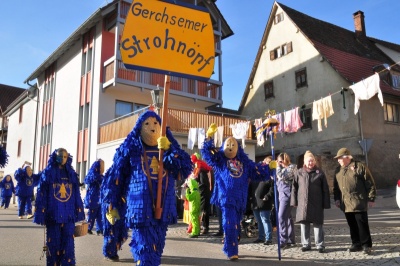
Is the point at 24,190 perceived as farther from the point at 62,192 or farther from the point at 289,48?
the point at 289,48

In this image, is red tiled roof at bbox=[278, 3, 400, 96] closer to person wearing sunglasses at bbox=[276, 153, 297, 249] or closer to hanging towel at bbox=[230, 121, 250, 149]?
hanging towel at bbox=[230, 121, 250, 149]

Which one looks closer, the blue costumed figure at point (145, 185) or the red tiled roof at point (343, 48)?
the blue costumed figure at point (145, 185)

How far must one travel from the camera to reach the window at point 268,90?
1021 inches

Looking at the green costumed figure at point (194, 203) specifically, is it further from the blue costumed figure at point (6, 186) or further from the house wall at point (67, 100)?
the house wall at point (67, 100)

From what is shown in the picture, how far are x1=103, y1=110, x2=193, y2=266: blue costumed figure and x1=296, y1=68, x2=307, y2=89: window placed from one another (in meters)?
20.0

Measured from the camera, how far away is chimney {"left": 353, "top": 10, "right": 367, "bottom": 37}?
90.8ft

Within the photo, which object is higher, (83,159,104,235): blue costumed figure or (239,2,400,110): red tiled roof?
(239,2,400,110): red tiled roof

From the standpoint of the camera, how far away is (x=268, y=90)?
26.3m

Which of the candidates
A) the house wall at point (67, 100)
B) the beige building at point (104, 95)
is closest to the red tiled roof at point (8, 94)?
the beige building at point (104, 95)

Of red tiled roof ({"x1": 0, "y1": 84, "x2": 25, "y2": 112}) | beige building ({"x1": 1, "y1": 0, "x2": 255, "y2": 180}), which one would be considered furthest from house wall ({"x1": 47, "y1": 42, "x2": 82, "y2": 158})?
red tiled roof ({"x1": 0, "y1": 84, "x2": 25, "y2": 112})

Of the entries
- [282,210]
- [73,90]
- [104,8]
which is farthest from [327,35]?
[282,210]

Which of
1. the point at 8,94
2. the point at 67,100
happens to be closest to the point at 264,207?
the point at 67,100

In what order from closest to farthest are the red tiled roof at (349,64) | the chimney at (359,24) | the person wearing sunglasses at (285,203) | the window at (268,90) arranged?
1. the person wearing sunglasses at (285,203)
2. the red tiled roof at (349,64)
3. the window at (268,90)
4. the chimney at (359,24)

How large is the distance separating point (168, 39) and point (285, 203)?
4.45 meters
